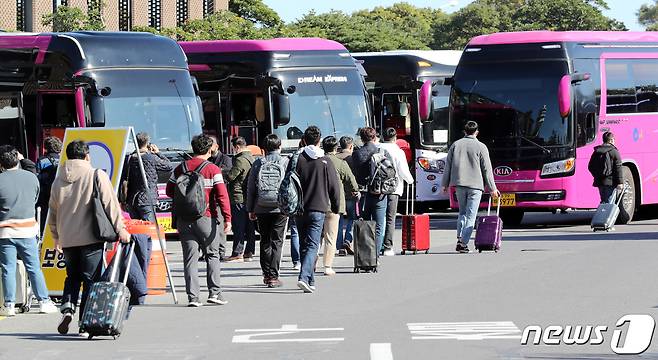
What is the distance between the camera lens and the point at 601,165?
85.9ft

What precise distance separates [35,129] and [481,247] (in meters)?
6.92

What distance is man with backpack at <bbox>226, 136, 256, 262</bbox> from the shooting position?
2112 cm

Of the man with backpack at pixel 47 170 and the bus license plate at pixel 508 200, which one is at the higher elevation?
the man with backpack at pixel 47 170

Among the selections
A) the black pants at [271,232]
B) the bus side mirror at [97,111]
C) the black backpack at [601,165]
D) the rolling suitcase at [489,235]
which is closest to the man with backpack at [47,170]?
the black pants at [271,232]

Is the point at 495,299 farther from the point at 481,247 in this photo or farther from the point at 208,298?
the point at 481,247

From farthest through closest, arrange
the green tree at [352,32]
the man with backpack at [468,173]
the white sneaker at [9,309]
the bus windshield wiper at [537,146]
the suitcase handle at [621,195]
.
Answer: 1. the green tree at [352,32]
2. the bus windshield wiper at [537,146]
3. the suitcase handle at [621,195]
4. the man with backpack at [468,173]
5. the white sneaker at [9,309]

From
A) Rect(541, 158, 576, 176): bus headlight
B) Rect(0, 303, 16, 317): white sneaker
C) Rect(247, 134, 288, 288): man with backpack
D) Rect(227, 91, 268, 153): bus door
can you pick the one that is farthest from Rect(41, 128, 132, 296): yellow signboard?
Rect(541, 158, 576, 176): bus headlight

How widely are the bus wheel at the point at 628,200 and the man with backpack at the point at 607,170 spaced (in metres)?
1.84

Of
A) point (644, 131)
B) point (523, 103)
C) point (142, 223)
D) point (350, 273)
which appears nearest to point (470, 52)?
point (523, 103)

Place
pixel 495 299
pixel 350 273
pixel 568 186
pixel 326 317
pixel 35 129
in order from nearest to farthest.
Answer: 1. pixel 326 317
2. pixel 495 299
3. pixel 350 273
4. pixel 35 129
5. pixel 568 186

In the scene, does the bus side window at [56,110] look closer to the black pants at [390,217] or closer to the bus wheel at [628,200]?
the black pants at [390,217]

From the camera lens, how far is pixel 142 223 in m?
16.2

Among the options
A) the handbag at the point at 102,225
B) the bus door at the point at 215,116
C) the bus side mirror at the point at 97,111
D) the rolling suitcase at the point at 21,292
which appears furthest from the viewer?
the bus door at the point at 215,116

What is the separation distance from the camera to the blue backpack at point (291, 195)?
16.9 metres
